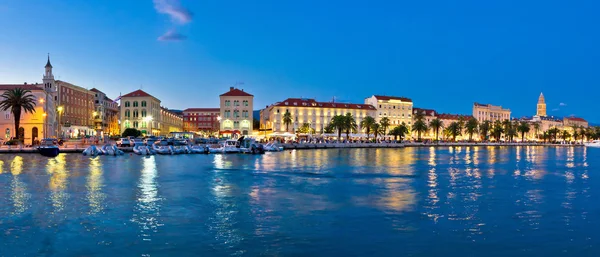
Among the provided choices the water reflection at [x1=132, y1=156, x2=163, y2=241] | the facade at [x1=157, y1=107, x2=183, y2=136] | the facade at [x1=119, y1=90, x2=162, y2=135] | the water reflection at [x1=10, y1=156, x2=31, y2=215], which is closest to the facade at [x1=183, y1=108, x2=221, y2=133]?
the facade at [x1=157, y1=107, x2=183, y2=136]

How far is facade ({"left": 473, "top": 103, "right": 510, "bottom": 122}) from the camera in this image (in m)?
171

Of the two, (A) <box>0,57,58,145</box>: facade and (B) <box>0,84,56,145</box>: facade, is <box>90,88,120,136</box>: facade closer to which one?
(A) <box>0,57,58,145</box>: facade

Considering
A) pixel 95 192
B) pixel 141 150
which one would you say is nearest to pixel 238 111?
pixel 141 150

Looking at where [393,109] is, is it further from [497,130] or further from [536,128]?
[536,128]

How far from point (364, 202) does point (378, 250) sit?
26.0 feet

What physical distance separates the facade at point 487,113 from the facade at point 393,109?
41.6m

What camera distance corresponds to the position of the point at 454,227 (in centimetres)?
1609

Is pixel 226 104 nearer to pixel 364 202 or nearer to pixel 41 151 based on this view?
pixel 41 151

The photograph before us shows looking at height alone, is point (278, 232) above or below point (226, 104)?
below

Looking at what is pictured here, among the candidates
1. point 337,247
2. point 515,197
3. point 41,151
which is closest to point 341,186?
point 515,197

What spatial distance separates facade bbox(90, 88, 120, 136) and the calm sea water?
298 ft

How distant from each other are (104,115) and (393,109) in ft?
260

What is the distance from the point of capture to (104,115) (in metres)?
122

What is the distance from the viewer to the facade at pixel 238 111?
356ft
